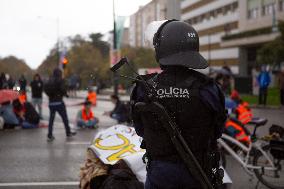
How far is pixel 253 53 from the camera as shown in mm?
65375

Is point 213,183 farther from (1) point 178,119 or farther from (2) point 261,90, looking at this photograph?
(2) point 261,90

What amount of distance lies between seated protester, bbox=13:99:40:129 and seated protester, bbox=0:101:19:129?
0.29m

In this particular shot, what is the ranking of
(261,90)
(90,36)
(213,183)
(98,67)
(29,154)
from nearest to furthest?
(213,183) < (29,154) < (261,90) < (98,67) < (90,36)

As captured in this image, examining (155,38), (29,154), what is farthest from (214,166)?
Answer: (29,154)

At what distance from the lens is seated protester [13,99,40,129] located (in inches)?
607

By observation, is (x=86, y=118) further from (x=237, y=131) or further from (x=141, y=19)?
(x=141, y=19)

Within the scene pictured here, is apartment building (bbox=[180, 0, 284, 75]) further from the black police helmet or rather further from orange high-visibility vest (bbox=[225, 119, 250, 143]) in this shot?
the black police helmet

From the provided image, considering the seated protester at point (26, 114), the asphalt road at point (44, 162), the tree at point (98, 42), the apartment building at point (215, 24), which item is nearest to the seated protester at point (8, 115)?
the seated protester at point (26, 114)

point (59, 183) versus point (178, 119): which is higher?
point (178, 119)

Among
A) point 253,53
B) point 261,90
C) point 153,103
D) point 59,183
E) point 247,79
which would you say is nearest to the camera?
point 153,103

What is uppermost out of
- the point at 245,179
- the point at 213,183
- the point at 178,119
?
the point at 178,119

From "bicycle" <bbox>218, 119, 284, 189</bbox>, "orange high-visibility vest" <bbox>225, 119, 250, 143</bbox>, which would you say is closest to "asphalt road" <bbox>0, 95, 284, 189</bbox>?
"bicycle" <bbox>218, 119, 284, 189</bbox>

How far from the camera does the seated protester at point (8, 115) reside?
591 inches

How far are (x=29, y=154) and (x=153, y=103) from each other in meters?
7.56
